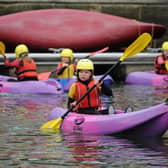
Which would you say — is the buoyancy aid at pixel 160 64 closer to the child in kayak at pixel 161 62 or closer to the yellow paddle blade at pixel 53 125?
the child in kayak at pixel 161 62

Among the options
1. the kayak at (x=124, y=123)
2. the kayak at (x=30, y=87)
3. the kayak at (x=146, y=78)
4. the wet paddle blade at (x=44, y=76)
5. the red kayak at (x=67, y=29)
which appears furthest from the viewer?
the red kayak at (x=67, y=29)

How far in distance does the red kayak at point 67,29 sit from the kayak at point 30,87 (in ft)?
15.0

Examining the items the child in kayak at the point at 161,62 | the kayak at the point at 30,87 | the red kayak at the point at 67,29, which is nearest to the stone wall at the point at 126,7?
the red kayak at the point at 67,29

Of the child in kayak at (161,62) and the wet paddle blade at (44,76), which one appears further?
the child in kayak at (161,62)

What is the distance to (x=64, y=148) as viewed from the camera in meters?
11.0

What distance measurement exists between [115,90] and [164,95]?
159cm

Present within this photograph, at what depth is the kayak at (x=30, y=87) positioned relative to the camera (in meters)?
18.2

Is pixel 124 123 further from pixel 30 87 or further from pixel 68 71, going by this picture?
pixel 68 71

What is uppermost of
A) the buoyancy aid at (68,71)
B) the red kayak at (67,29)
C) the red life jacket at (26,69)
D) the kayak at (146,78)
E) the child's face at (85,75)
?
the child's face at (85,75)

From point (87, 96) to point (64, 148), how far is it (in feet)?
6.19

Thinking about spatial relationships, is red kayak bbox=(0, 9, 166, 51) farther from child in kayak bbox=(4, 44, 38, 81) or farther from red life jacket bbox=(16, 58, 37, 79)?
red life jacket bbox=(16, 58, 37, 79)

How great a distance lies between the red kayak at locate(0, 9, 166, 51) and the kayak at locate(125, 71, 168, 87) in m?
2.31

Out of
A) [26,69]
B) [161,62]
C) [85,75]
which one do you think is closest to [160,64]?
[161,62]

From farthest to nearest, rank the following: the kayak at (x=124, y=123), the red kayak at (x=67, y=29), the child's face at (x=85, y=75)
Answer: the red kayak at (x=67, y=29), the child's face at (x=85, y=75), the kayak at (x=124, y=123)
